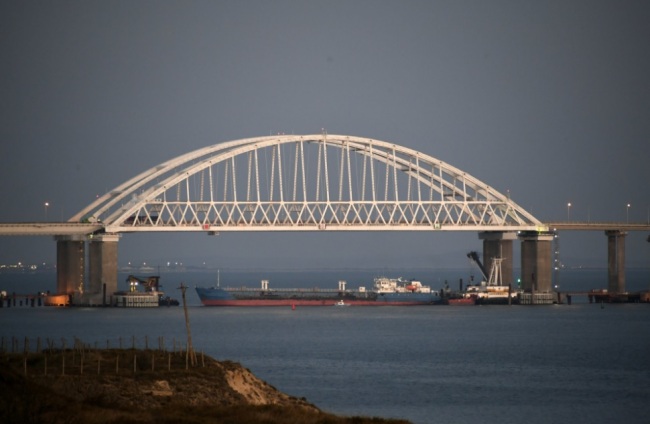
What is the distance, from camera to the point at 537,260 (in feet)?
501

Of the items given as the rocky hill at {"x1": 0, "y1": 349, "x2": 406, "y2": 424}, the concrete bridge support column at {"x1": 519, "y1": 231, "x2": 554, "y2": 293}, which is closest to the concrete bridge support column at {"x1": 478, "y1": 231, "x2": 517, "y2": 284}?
the concrete bridge support column at {"x1": 519, "y1": 231, "x2": 554, "y2": 293}

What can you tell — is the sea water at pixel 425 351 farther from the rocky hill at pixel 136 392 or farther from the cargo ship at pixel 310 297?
the rocky hill at pixel 136 392

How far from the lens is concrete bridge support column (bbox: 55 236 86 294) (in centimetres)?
14012

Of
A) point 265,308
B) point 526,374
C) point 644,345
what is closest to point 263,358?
point 526,374

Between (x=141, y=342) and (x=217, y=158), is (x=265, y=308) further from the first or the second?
(x=141, y=342)

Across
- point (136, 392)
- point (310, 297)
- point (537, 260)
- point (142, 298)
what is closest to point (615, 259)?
point (537, 260)

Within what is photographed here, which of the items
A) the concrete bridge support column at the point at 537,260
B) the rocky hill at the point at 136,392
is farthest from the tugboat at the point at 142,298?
the rocky hill at the point at 136,392

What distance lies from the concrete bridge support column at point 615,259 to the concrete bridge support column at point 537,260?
888cm

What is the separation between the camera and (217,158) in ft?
463

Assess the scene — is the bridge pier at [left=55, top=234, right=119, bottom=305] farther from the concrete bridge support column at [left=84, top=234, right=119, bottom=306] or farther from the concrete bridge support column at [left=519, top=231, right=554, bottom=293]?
the concrete bridge support column at [left=519, top=231, right=554, bottom=293]

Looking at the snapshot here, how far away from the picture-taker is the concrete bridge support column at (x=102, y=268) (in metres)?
138

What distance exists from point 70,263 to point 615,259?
6115cm

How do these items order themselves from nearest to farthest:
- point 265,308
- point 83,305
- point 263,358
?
point 263,358 → point 83,305 → point 265,308

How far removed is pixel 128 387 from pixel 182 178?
295 ft
